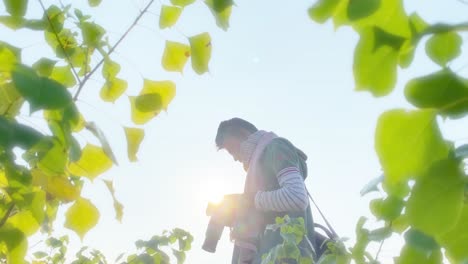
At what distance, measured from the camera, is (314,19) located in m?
0.56

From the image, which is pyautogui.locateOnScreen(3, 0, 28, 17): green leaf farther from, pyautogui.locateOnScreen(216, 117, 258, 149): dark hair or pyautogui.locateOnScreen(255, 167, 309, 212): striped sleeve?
pyautogui.locateOnScreen(216, 117, 258, 149): dark hair

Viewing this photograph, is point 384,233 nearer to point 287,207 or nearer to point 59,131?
point 59,131

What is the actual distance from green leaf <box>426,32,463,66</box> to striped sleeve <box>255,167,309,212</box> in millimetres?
2331

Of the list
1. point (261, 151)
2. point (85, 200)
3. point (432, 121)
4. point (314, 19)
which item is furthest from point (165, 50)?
point (261, 151)

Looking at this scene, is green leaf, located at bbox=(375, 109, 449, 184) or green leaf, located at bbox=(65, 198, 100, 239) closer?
green leaf, located at bbox=(375, 109, 449, 184)

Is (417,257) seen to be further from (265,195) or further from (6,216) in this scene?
(265,195)

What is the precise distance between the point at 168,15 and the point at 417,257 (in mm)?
588

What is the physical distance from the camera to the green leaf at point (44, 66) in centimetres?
93

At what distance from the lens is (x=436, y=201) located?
1.42 feet

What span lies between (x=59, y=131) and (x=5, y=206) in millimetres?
306

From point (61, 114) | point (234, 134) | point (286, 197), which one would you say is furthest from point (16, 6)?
point (234, 134)

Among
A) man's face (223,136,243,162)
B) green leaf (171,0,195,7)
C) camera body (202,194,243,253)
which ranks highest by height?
green leaf (171,0,195,7)

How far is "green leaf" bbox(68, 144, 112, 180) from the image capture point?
0.84 metres

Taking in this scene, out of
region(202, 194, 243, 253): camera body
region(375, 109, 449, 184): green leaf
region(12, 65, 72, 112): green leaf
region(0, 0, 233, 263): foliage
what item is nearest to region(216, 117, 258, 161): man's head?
region(202, 194, 243, 253): camera body
